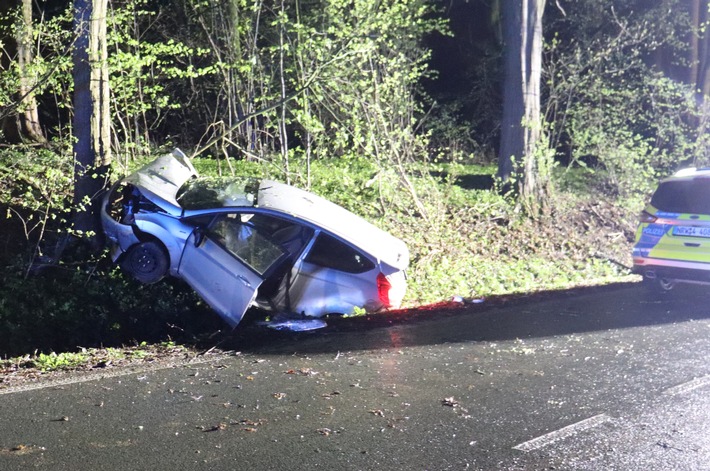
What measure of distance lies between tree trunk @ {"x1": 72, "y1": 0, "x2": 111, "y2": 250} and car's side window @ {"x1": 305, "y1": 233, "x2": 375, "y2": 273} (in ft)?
10.1

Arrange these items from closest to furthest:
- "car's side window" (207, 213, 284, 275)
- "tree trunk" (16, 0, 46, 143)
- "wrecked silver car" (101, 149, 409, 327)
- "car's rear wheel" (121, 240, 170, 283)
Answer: "car's side window" (207, 213, 284, 275), "wrecked silver car" (101, 149, 409, 327), "car's rear wheel" (121, 240, 170, 283), "tree trunk" (16, 0, 46, 143)

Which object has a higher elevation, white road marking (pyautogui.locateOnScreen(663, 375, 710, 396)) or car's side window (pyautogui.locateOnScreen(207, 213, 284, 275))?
car's side window (pyautogui.locateOnScreen(207, 213, 284, 275))

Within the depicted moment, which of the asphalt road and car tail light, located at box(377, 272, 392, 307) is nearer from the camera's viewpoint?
the asphalt road

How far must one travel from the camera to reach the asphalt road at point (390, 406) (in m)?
5.38

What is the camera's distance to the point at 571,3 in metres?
22.6

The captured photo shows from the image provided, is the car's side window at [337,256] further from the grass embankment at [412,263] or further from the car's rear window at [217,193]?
the grass embankment at [412,263]

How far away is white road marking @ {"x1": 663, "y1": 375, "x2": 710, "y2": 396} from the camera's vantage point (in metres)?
6.98

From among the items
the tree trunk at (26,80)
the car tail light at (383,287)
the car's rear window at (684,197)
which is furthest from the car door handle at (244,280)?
the car's rear window at (684,197)

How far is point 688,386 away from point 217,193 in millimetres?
5937

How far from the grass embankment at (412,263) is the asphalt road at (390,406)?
1.48 m

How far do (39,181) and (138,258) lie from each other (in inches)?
68.1

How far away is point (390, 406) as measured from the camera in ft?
21.4

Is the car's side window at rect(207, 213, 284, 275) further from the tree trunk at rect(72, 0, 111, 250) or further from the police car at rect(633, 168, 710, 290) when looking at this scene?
the police car at rect(633, 168, 710, 290)

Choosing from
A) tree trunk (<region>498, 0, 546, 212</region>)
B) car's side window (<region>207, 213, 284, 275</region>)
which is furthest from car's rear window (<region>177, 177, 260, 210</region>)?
tree trunk (<region>498, 0, 546, 212</region>)
